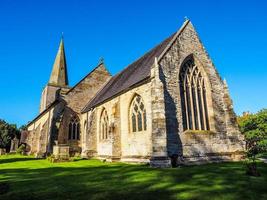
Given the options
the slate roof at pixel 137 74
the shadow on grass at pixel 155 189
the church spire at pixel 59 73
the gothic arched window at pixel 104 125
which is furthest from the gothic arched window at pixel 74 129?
the shadow on grass at pixel 155 189

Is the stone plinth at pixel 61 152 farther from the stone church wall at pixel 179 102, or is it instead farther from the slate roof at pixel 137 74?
the stone church wall at pixel 179 102

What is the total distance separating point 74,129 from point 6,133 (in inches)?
1665

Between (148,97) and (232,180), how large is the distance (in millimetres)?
8481

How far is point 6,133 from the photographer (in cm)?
5916

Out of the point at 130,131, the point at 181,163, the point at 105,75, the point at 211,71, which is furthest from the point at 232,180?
the point at 105,75

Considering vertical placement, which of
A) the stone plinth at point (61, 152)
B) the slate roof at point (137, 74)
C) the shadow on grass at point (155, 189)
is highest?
the slate roof at point (137, 74)

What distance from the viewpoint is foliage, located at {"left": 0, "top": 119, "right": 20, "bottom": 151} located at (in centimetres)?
5841

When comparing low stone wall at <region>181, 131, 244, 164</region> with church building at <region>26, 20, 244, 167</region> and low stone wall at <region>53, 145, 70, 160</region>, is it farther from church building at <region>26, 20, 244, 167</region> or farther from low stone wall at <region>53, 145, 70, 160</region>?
low stone wall at <region>53, 145, 70, 160</region>

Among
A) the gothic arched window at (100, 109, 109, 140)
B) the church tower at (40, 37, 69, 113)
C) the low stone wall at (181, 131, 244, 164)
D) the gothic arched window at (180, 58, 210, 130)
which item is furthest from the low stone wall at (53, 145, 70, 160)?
the church tower at (40, 37, 69, 113)

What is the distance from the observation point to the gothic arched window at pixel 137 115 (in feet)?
54.7

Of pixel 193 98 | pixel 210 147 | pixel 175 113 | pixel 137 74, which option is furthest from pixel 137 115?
pixel 210 147

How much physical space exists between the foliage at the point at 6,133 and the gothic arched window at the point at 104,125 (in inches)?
1880

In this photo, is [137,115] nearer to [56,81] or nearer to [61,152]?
[61,152]

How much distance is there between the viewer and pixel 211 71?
1859 centimetres
